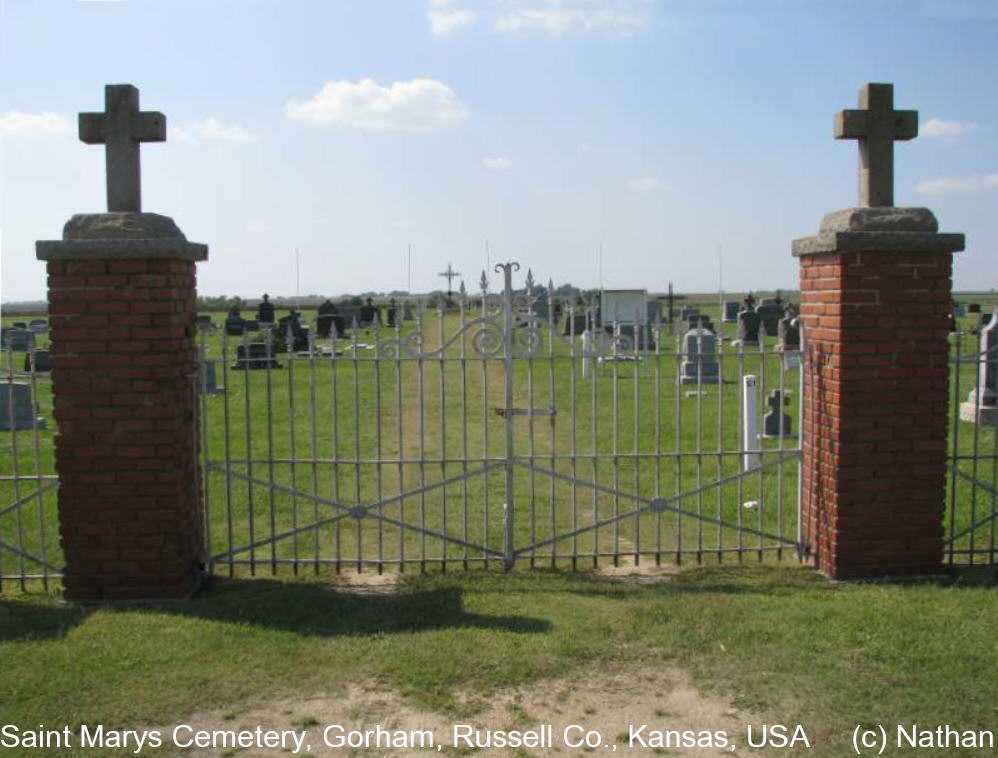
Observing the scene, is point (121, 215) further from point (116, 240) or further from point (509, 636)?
point (509, 636)

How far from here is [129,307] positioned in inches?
211

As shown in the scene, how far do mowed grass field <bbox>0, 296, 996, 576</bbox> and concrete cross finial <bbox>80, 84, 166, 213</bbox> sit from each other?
95cm

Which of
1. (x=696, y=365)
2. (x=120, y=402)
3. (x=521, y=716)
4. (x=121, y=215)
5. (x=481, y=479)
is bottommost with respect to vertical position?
(x=521, y=716)

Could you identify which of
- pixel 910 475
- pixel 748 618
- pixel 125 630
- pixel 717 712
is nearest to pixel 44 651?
pixel 125 630

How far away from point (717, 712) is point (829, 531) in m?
2.15

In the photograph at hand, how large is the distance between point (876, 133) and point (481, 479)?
195 inches

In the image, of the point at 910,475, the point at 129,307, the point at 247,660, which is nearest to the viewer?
the point at 247,660

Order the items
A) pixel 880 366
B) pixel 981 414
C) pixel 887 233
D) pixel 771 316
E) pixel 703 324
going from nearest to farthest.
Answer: pixel 887 233 < pixel 880 366 < pixel 981 414 < pixel 703 324 < pixel 771 316

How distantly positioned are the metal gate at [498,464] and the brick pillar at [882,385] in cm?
41

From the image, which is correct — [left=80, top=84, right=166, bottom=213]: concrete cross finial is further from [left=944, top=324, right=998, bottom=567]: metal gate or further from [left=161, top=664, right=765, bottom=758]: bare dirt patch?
[left=944, top=324, right=998, bottom=567]: metal gate

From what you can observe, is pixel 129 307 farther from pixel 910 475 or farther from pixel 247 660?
pixel 910 475

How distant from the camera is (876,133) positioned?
5766 millimetres

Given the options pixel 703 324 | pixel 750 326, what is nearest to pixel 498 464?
pixel 703 324

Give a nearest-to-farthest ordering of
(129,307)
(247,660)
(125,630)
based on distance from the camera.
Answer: (247,660) → (125,630) → (129,307)
